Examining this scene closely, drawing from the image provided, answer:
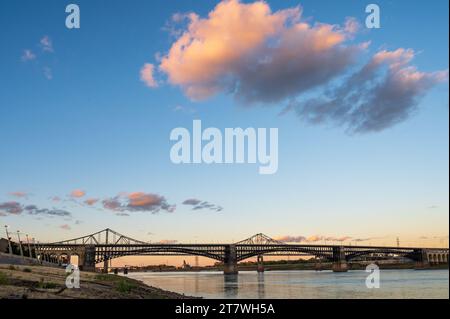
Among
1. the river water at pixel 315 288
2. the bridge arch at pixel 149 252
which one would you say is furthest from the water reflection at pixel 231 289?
the bridge arch at pixel 149 252

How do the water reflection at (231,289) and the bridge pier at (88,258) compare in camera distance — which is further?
the bridge pier at (88,258)

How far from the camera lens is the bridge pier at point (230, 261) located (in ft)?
533

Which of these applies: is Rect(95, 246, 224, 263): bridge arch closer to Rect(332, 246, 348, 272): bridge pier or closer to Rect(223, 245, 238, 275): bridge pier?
Rect(223, 245, 238, 275): bridge pier

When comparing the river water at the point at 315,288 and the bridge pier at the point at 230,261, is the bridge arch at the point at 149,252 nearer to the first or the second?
the bridge pier at the point at 230,261

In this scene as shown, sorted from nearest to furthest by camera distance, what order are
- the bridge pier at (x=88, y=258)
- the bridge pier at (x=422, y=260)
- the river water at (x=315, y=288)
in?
1. the river water at (x=315, y=288)
2. the bridge pier at (x=88, y=258)
3. the bridge pier at (x=422, y=260)

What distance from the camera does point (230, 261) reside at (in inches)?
6462

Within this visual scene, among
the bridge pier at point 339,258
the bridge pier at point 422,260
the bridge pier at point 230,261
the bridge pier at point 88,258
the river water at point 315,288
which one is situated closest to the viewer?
the river water at point 315,288

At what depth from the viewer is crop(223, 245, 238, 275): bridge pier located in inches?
6396

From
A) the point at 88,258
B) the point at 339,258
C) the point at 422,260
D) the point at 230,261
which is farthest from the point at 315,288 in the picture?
the point at 422,260
